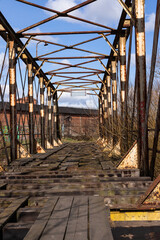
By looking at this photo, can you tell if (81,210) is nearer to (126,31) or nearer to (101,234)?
(101,234)

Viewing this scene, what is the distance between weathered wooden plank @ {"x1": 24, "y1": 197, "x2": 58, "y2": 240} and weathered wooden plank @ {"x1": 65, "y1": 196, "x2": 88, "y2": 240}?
10.2 inches

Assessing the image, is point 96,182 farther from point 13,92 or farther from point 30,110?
point 30,110

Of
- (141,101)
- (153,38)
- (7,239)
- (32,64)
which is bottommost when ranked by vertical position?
(7,239)

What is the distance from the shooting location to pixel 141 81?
16.1ft

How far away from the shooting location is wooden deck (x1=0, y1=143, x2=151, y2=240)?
8.05 ft

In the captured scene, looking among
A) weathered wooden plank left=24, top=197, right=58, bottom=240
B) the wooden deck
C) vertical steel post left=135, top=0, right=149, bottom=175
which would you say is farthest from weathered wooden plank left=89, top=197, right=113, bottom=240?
vertical steel post left=135, top=0, right=149, bottom=175

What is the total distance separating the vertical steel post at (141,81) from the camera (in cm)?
482

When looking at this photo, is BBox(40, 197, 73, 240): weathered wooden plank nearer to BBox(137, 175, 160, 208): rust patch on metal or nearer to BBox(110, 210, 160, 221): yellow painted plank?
BBox(110, 210, 160, 221): yellow painted plank

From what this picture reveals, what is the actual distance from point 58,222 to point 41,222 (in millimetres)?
186

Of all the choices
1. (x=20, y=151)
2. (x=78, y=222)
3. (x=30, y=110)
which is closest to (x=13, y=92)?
(x=20, y=151)

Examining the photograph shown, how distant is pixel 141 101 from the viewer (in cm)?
486

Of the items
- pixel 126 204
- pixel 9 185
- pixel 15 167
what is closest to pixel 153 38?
pixel 126 204

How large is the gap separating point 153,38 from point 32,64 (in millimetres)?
7435

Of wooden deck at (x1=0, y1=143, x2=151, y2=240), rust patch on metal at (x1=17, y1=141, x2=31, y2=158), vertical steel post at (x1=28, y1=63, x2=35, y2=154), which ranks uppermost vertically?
vertical steel post at (x1=28, y1=63, x2=35, y2=154)
